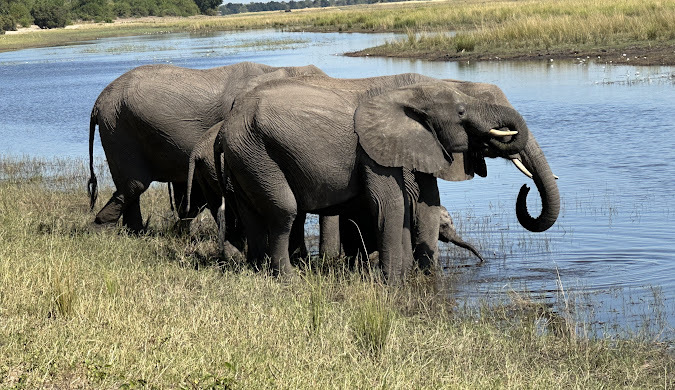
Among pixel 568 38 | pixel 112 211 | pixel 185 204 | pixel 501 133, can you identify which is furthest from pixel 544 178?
pixel 568 38

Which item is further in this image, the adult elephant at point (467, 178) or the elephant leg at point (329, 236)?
the elephant leg at point (329, 236)

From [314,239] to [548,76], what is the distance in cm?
1633

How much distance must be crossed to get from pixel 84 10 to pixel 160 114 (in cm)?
11160

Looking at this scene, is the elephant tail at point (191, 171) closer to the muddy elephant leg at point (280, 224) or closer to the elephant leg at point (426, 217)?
the muddy elephant leg at point (280, 224)

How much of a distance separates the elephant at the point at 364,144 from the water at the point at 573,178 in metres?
1.30

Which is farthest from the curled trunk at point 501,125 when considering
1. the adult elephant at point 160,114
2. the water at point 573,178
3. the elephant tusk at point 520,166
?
the adult elephant at point 160,114

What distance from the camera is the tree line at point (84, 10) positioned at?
318 feet

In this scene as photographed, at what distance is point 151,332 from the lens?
5809 mm

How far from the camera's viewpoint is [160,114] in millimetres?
9977

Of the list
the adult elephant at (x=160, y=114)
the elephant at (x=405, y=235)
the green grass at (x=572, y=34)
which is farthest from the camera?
the green grass at (x=572, y=34)

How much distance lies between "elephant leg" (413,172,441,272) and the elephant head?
29 centimetres

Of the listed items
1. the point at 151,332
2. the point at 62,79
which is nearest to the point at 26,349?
the point at 151,332

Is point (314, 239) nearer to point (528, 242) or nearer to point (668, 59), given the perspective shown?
point (528, 242)

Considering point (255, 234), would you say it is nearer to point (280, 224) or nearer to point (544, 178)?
point (280, 224)
